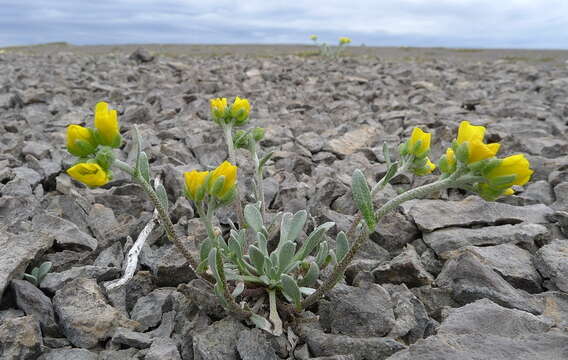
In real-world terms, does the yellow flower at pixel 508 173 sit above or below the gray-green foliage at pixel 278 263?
above

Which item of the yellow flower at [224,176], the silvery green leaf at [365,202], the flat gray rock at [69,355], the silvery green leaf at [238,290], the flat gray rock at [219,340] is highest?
the yellow flower at [224,176]

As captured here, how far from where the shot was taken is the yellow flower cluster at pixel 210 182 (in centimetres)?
183

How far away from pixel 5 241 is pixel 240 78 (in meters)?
7.32

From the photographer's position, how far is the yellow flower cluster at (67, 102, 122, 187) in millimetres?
1813

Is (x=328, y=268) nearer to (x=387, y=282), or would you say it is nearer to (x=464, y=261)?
(x=387, y=282)

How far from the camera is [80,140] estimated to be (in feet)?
6.11

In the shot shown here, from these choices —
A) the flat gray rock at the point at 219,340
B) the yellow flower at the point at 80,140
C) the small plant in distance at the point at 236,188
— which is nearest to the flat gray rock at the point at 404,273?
the small plant in distance at the point at 236,188

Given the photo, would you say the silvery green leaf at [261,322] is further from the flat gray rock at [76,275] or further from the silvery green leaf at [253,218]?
the flat gray rock at [76,275]

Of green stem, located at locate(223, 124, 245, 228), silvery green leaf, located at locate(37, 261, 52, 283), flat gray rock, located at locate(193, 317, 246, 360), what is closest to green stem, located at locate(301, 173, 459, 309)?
flat gray rock, located at locate(193, 317, 246, 360)

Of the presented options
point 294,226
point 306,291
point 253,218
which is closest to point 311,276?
point 306,291

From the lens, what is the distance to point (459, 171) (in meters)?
1.86

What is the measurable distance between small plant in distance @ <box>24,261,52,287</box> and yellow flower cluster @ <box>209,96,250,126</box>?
130cm

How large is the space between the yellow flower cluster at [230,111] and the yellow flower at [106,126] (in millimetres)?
1120

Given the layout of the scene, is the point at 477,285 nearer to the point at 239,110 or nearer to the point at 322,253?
the point at 322,253
